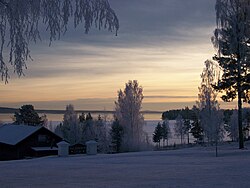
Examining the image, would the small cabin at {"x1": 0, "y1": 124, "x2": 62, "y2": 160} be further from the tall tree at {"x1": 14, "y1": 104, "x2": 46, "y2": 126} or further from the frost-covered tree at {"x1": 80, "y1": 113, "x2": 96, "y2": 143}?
the tall tree at {"x1": 14, "y1": 104, "x2": 46, "y2": 126}

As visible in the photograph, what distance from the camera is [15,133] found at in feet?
167

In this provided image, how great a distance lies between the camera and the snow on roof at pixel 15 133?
48.5 m

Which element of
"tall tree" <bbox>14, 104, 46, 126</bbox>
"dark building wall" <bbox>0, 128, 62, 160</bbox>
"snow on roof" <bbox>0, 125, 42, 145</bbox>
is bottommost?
"dark building wall" <bbox>0, 128, 62, 160</bbox>

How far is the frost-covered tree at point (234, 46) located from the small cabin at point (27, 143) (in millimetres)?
21928

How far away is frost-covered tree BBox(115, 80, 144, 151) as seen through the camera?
55938 mm

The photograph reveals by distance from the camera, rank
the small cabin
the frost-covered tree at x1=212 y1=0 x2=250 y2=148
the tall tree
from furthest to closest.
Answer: the tall tree < the small cabin < the frost-covered tree at x1=212 y1=0 x2=250 y2=148

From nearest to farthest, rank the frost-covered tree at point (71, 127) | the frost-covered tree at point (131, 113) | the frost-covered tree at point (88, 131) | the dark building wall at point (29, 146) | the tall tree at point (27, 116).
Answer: the dark building wall at point (29, 146)
the frost-covered tree at point (131, 113)
the frost-covered tree at point (71, 127)
the frost-covered tree at point (88, 131)
the tall tree at point (27, 116)

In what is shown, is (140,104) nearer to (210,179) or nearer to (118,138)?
(118,138)

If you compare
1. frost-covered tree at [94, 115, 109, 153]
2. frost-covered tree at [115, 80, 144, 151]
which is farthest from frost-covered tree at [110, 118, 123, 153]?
frost-covered tree at [94, 115, 109, 153]

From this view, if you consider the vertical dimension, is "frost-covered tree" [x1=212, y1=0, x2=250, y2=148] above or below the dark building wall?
above

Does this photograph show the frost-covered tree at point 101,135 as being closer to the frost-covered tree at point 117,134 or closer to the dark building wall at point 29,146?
the frost-covered tree at point 117,134

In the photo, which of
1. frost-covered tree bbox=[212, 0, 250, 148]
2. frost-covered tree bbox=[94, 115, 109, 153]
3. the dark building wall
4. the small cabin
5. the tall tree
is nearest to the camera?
frost-covered tree bbox=[212, 0, 250, 148]

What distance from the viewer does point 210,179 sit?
13.2m

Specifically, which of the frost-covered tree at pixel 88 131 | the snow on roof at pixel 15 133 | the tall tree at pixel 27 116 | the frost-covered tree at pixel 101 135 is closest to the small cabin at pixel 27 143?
the snow on roof at pixel 15 133
